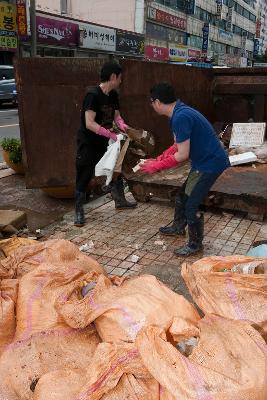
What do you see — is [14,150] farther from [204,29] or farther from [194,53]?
[204,29]

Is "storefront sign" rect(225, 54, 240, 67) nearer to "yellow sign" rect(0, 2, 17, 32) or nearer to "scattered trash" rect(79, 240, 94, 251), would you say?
"yellow sign" rect(0, 2, 17, 32)

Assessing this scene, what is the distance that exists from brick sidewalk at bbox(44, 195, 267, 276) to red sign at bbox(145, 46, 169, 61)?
28233mm

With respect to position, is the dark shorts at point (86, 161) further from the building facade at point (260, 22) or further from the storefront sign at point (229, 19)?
the building facade at point (260, 22)

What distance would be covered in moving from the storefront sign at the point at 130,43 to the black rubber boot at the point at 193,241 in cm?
2473

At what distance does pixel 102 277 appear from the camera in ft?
7.98

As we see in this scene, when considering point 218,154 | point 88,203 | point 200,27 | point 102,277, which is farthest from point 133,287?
point 200,27

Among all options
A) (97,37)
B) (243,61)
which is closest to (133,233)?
(97,37)

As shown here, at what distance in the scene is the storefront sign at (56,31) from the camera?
20.2 meters

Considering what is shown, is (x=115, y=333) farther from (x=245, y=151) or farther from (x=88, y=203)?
(x=245, y=151)

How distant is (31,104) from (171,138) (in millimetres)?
2201

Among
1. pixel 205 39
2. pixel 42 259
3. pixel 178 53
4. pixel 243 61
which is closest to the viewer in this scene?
pixel 42 259

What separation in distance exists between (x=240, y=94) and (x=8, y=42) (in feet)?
52.4

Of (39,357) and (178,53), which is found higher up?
(178,53)

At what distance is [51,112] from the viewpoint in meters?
4.66
